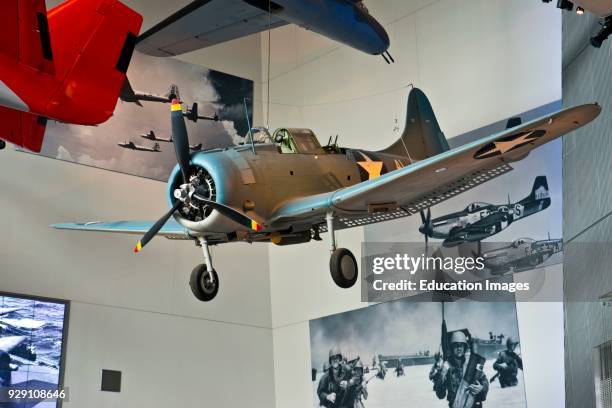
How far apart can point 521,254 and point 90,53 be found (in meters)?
6.12

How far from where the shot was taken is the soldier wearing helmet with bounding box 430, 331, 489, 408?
38.2 feet

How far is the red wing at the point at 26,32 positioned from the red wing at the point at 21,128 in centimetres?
83

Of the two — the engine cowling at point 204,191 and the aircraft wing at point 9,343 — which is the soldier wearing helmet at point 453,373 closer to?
the engine cowling at point 204,191

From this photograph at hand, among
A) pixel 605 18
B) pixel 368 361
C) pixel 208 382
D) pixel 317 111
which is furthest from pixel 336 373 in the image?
pixel 605 18

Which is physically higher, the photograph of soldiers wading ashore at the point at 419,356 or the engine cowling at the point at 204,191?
the engine cowling at the point at 204,191

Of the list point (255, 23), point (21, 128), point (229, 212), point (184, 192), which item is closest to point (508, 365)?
point (229, 212)

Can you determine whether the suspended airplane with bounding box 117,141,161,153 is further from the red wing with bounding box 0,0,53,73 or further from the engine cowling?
the engine cowling

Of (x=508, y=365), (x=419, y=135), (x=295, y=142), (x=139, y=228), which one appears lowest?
(x=508, y=365)

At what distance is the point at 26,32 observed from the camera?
8.80m

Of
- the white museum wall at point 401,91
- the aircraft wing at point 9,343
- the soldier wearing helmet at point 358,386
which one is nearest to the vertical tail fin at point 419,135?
the white museum wall at point 401,91

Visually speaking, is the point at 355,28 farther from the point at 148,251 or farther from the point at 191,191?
the point at 148,251

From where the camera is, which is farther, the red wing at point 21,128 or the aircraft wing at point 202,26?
the aircraft wing at point 202,26

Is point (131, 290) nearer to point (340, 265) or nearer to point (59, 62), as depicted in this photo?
point (59, 62)

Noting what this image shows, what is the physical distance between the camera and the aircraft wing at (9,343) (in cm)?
1117
